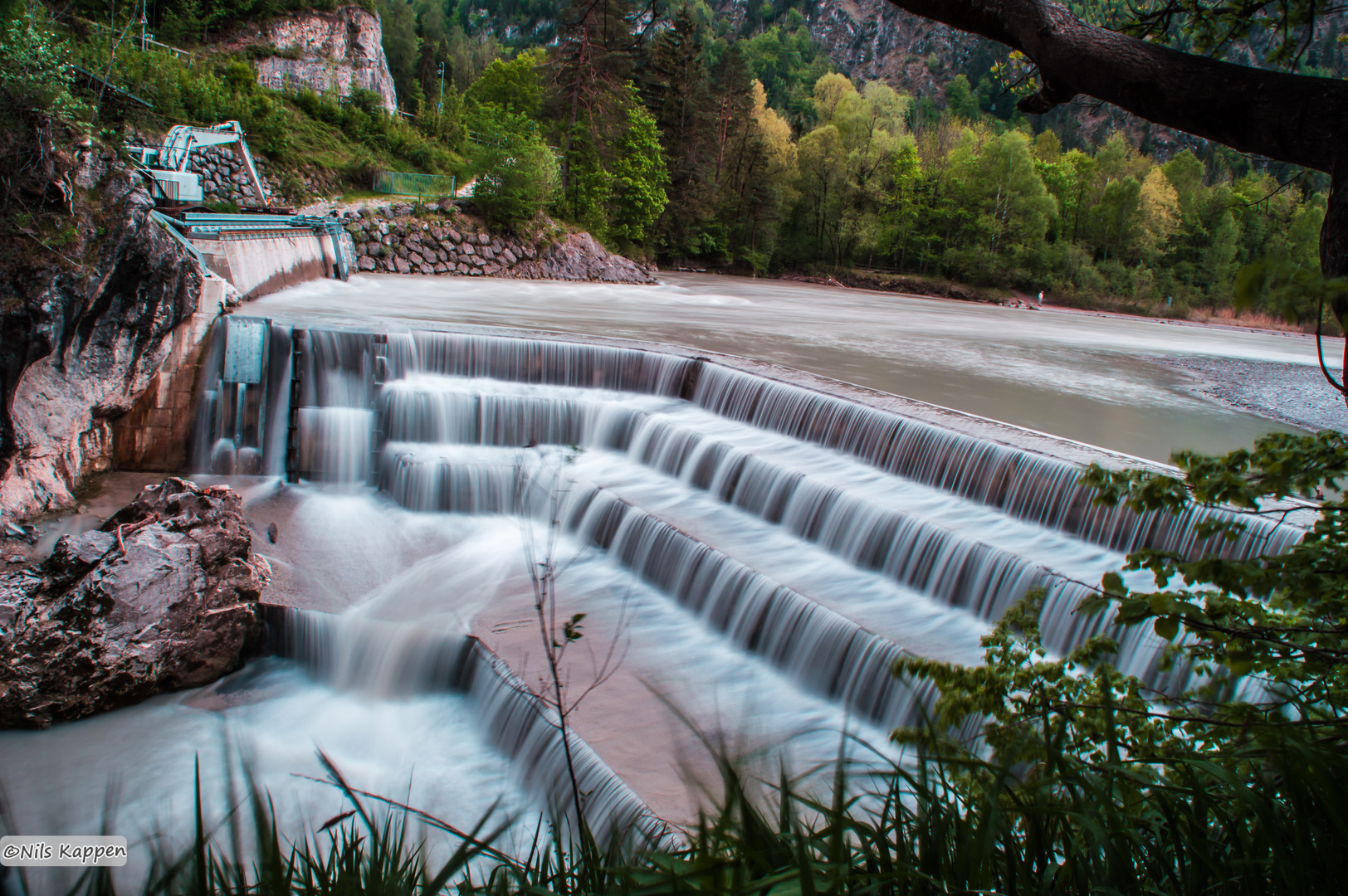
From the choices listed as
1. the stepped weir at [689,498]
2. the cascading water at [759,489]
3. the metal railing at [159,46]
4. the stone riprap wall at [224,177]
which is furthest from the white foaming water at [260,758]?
the metal railing at [159,46]

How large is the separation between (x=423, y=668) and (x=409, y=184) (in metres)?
35.1

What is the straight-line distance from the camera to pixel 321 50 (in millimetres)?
47625

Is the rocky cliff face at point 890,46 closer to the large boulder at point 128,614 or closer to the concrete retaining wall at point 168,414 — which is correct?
the concrete retaining wall at point 168,414

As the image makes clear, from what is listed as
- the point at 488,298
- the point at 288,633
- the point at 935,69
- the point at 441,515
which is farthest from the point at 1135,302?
the point at 935,69

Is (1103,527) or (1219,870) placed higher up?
(1219,870)

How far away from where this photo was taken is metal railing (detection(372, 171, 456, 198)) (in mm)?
37688

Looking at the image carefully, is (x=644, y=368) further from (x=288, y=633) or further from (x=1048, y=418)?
(x=288, y=633)

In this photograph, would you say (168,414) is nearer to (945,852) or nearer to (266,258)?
(266,258)

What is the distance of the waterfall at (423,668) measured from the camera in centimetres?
620

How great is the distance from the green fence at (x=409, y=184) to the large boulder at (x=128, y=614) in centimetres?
3238

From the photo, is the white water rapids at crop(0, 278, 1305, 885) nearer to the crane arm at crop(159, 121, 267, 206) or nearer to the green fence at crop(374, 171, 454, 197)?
the crane arm at crop(159, 121, 267, 206)

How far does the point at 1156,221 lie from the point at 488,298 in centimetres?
5132

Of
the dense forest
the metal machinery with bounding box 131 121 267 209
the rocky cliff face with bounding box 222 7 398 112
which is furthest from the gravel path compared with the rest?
the rocky cliff face with bounding box 222 7 398 112

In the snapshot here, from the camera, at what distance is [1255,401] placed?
16594mm
